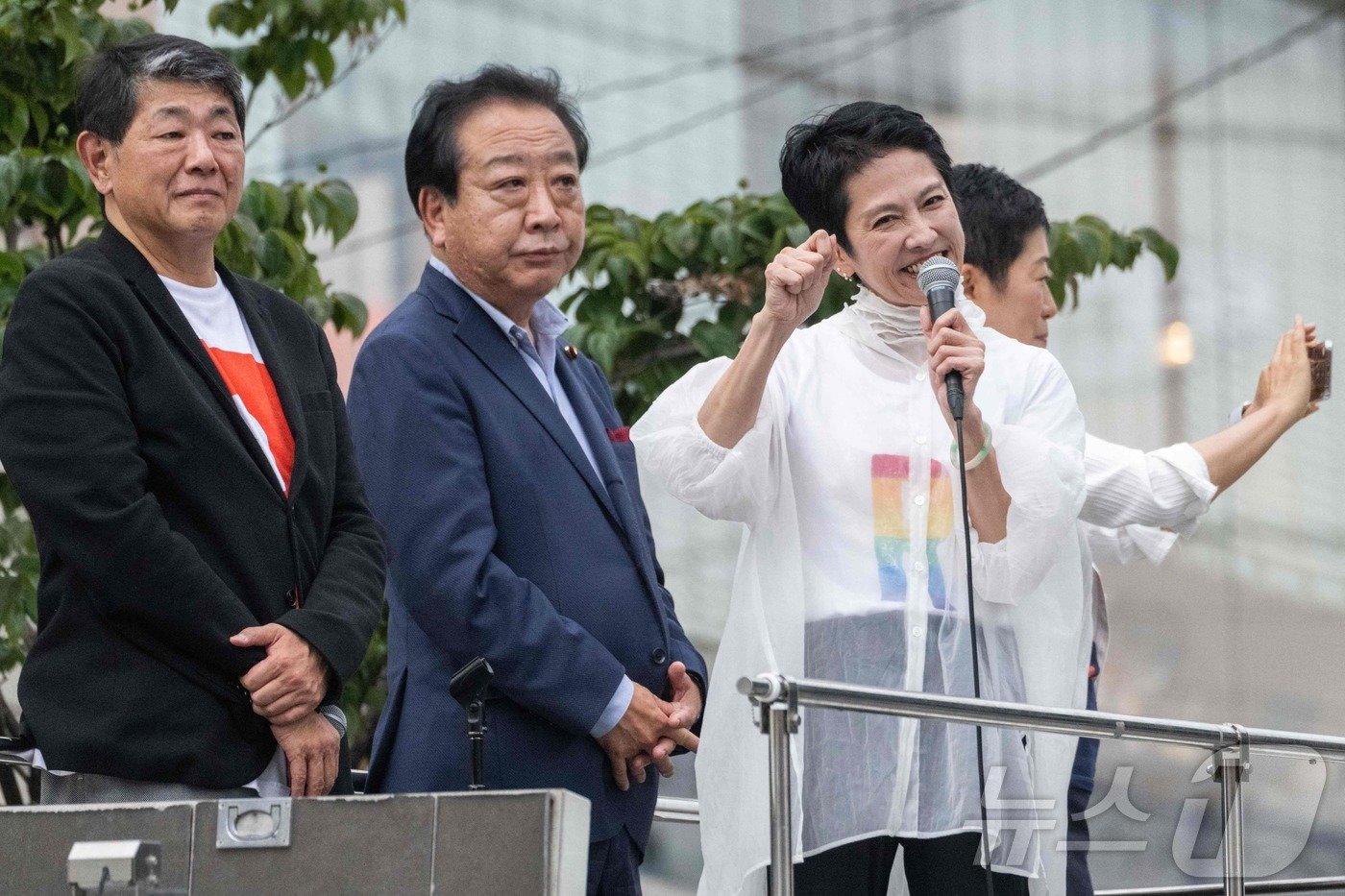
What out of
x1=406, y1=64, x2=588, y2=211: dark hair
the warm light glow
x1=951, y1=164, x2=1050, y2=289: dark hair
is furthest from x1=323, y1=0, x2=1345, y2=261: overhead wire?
x1=406, y1=64, x2=588, y2=211: dark hair

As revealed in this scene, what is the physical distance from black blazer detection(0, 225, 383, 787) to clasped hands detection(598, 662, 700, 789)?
14.3 inches

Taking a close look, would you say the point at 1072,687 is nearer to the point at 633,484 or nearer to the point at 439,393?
the point at 633,484

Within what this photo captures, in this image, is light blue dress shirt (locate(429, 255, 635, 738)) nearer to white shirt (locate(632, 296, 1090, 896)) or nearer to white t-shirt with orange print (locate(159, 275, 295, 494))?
white shirt (locate(632, 296, 1090, 896))

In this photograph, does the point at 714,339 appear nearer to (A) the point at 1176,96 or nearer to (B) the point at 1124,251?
(B) the point at 1124,251

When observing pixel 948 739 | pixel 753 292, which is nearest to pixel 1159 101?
pixel 753 292

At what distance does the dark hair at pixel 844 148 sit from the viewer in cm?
254

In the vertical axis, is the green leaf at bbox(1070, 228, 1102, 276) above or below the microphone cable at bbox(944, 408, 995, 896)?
above

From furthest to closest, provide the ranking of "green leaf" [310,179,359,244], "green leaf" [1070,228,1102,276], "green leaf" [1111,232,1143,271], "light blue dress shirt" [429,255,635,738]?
"green leaf" [1111,232,1143,271] → "green leaf" [1070,228,1102,276] → "green leaf" [310,179,359,244] → "light blue dress shirt" [429,255,635,738]

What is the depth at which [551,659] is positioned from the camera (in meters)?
2.35

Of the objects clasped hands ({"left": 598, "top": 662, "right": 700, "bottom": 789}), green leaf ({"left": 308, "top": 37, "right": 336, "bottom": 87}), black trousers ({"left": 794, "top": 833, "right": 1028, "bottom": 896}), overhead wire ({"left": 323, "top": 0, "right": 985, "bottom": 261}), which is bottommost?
black trousers ({"left": 794, "top": 833, "right": 1028, "bottom": 896})

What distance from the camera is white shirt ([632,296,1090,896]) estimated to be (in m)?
2.22

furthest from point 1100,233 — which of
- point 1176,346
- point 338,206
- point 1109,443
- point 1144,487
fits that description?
point 1176,346

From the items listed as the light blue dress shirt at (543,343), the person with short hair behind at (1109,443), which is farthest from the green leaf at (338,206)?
the person with short hair behind at (1109,443)

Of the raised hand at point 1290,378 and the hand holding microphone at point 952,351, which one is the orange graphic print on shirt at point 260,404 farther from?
the raised hand at point 1290,378
